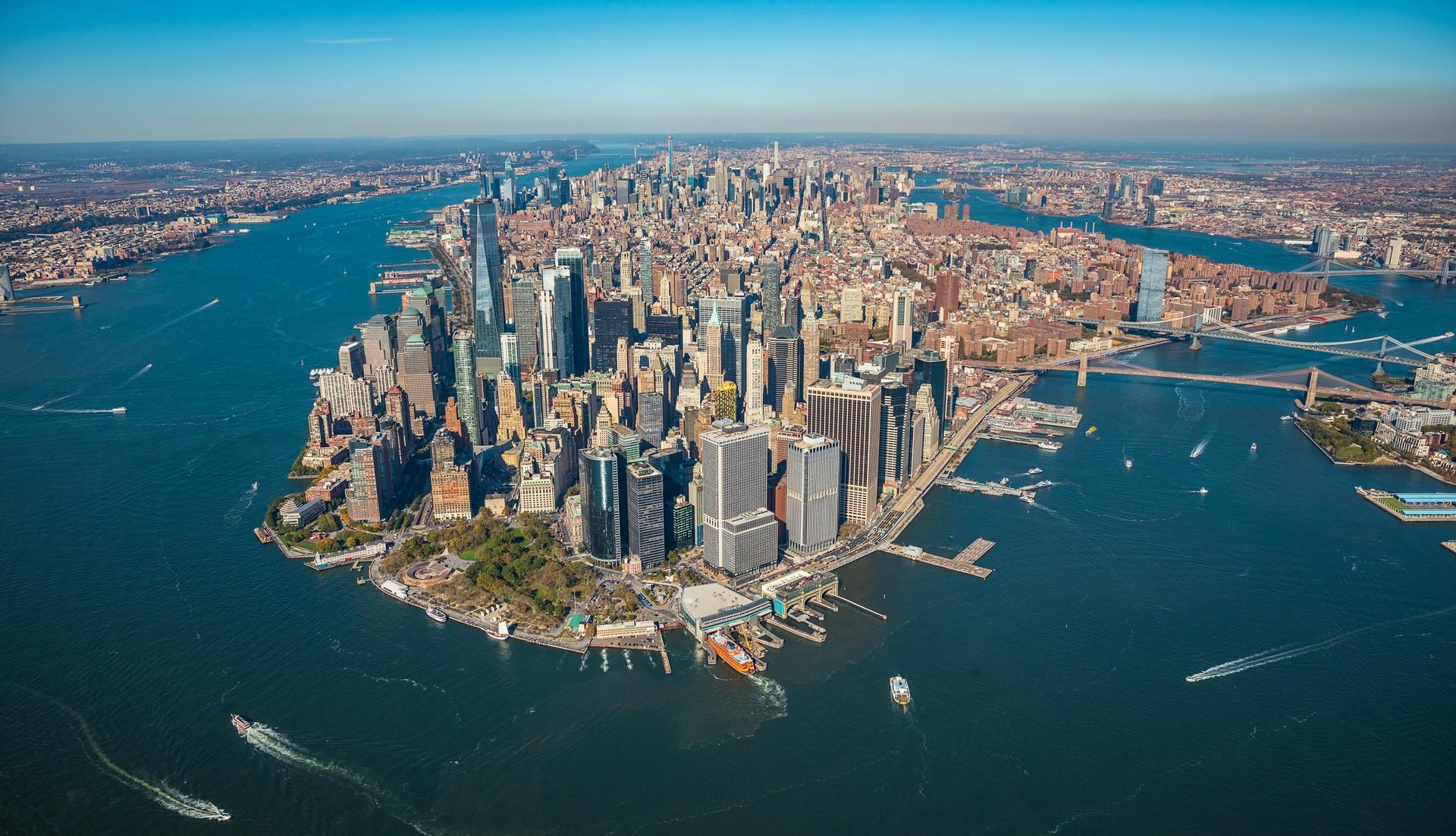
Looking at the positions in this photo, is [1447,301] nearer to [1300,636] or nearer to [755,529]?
[1300,636]

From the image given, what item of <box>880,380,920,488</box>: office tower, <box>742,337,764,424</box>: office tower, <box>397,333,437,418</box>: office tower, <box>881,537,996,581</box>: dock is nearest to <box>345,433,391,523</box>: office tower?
<box>397,333,437,418</box>: office tower

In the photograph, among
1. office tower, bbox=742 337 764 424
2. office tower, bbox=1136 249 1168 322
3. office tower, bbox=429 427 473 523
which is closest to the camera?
office tower, bbox=429 427 473 523

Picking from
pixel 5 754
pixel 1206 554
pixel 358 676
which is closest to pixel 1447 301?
pixel 1206 554

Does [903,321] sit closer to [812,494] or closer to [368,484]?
[812,494]

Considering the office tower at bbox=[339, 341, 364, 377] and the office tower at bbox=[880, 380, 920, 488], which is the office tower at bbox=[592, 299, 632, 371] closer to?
the office tower at bbox=[339, 341, 364, 377]

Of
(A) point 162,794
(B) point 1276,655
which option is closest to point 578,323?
(A) point 162,794

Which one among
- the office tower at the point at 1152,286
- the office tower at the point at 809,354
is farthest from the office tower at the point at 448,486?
the office tower at the point at 1152,286
